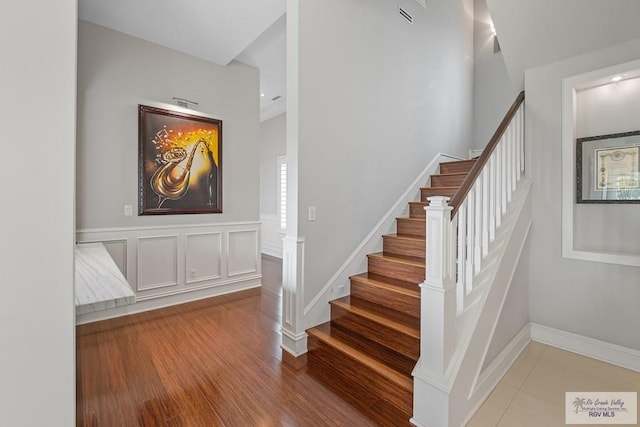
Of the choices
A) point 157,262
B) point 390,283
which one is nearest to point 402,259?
point 390,283

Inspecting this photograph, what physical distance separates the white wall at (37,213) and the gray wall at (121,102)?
2970 mm

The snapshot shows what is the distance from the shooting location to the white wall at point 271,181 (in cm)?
671

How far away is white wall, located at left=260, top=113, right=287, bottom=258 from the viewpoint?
6711 mm

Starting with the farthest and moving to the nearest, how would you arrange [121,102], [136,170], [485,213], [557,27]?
1. [136,170]
2. [121,102]
3. [557,27]
4. [485,213]

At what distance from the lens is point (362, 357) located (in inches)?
83.3

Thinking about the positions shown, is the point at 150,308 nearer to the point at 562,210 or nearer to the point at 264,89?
the point at 264,89

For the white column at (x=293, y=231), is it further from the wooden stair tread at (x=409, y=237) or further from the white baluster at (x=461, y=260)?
the white baluster at (x=461, y=260)

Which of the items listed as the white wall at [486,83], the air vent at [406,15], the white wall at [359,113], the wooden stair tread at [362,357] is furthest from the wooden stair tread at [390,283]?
the white wall at [486,83]

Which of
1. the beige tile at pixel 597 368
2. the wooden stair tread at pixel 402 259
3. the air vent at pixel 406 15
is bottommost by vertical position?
the beige tile at pixel 597 368

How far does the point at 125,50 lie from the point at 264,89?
8.17 ft

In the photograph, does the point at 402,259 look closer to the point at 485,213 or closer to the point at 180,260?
the point at 485,213

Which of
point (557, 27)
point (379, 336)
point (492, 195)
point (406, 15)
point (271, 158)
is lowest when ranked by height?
point (379, 336)

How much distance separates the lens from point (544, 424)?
165cm

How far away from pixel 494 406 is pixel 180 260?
349cm
